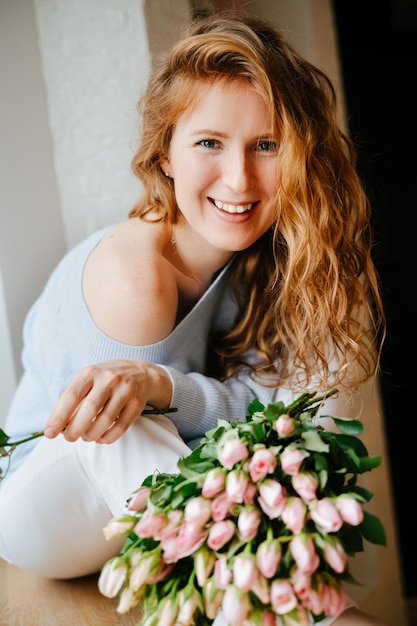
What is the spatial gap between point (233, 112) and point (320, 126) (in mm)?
200

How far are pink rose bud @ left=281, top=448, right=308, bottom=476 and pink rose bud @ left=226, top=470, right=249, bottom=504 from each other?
0.05 metres

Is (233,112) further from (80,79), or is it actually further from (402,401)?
(402,401)

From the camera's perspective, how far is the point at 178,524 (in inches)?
32.5

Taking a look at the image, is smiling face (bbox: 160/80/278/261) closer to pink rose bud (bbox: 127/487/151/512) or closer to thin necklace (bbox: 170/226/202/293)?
thin necklace (bbox: 170/226/202/293)

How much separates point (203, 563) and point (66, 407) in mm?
401

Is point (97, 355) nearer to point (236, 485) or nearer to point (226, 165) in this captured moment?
point (226, 165)

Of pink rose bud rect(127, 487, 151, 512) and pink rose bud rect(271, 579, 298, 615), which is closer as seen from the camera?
pink rose bud rect(271, 579, 298, 615)

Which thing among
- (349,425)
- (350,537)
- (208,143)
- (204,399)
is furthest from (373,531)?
(208,143)

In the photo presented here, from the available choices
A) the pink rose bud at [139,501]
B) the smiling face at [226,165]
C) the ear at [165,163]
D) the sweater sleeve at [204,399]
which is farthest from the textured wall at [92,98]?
the pink rose bud at [139,501]

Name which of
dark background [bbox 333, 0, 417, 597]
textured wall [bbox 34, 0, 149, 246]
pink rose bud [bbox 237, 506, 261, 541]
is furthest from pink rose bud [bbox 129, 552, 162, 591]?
dark background [bbox 333, 0, 417, 597]

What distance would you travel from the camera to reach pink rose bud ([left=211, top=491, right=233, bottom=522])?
0.80 m

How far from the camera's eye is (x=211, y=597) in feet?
2.60

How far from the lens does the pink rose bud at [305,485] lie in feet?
2.62

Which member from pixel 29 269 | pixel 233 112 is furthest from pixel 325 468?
pixel 29 269
